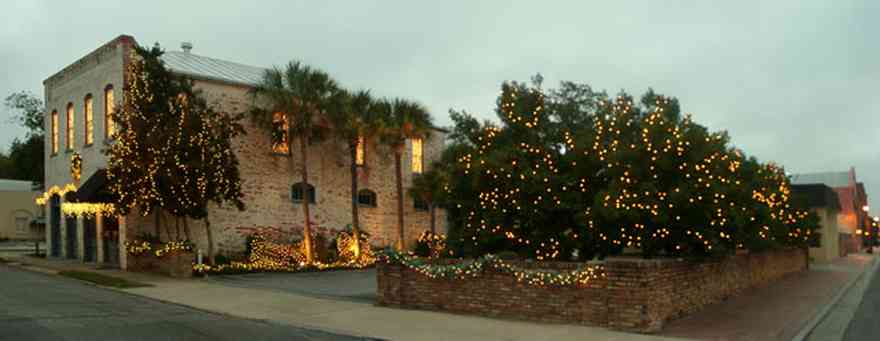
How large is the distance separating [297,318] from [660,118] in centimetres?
788

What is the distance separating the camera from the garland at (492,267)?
42.6 ft

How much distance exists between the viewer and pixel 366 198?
110 feet

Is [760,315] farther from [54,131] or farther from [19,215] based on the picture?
[19,215]

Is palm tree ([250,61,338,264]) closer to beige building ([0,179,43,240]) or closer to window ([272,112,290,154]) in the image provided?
window ([272,112,290,154])

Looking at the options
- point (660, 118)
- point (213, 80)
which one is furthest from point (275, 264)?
point (660, 118)

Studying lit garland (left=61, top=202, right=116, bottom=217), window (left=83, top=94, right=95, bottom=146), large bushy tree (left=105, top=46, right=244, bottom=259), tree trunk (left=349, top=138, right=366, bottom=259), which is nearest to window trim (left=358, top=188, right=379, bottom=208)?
tree trunk (left=349, top=138, right=366, bottom=259)

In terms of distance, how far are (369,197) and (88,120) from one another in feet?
38.1

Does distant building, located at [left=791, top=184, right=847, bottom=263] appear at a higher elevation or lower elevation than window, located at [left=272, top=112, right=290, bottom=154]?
lower

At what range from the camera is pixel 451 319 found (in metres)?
14.0

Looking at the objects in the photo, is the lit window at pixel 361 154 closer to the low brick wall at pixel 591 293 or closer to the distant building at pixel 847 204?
the low brick wall at pixel 591 293

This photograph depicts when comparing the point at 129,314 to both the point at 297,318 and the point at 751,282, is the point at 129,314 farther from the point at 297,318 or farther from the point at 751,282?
the point at 751,282

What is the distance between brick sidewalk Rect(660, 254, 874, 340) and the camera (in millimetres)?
12469

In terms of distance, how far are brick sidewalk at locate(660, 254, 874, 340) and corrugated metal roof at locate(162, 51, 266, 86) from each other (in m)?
19.0

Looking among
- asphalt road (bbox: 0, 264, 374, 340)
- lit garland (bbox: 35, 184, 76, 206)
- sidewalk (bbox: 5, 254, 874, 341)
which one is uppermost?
lit garland (bbox: 35, 184, 76, 206)
